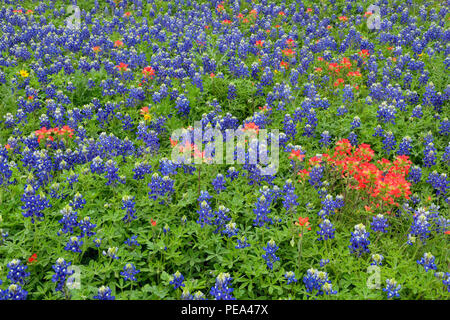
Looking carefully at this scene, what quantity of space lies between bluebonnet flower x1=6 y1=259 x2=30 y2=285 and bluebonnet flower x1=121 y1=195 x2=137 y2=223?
1.06 meters

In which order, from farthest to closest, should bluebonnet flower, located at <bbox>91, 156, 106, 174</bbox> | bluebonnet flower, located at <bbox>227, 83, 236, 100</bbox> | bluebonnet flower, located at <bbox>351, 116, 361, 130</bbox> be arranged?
1. bluebonnet flower, located at <bbox>227, 83, 236, 100</bbox>
2. bluebonnet flower, located at <bbox>351, 116, 361, 130</bbox>
3. bluebonnet flower, located at <bbox>91, 156, 106, 174</bbox>

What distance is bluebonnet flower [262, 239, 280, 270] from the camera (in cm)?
399

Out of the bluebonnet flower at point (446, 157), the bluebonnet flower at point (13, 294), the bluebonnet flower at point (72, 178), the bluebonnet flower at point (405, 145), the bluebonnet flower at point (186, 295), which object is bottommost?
the bluebonnet flower at point (186, 295)

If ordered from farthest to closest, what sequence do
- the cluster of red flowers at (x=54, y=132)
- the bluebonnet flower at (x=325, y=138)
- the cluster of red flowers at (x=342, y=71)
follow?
1. the cluster of red flowers at (x=342, y=71)
2. the bluebonnet flower at (x=325, y=138)
3. the cluster of red flowers at (x=54, y=132)

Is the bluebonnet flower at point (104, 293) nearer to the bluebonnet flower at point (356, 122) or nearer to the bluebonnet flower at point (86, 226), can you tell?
the bluebonnet flower at point (86, 226)

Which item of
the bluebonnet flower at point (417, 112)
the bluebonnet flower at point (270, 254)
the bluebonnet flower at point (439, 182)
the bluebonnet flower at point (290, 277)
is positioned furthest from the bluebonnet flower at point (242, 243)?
the bluebonnet flower at point (417, 112)

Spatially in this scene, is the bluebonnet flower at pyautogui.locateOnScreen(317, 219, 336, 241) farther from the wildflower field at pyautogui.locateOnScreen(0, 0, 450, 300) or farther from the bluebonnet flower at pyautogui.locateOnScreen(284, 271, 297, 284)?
the bluebonnet flower at pyautogui.locateOnScreen(284, 271, 297, 284)

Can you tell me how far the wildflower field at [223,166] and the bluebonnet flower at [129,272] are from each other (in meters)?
0.01

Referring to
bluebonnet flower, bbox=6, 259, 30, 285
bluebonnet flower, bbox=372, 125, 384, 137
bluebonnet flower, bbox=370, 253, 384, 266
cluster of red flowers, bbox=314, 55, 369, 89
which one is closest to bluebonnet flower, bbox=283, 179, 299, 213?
bluebonnet flower, bbox=370, 253, 384, 266

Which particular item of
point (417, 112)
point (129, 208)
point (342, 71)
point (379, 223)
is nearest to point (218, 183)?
point (129, 208)

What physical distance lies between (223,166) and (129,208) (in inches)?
59.5

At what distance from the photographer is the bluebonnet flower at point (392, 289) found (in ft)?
11.9

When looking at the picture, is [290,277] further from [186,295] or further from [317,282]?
[186,295]

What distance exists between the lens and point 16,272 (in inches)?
145
